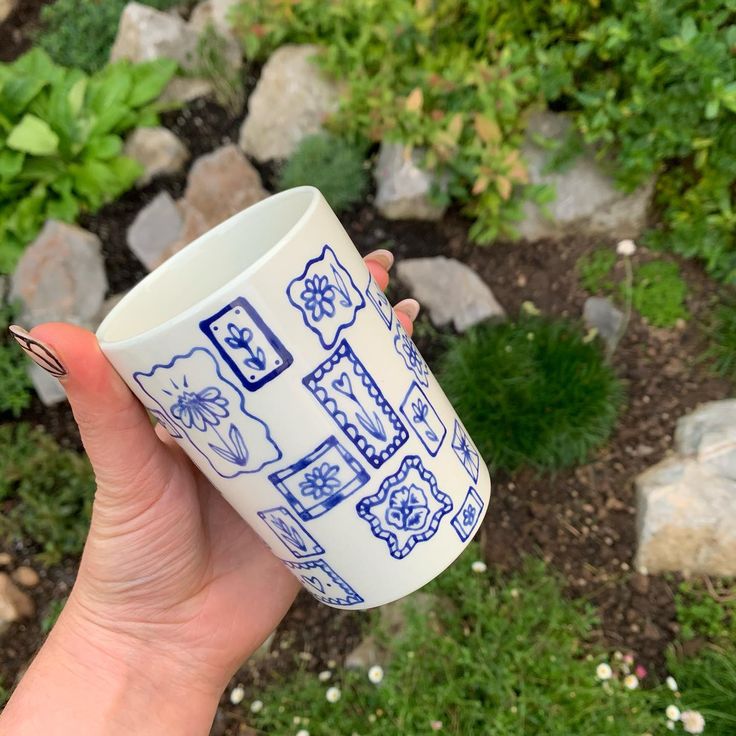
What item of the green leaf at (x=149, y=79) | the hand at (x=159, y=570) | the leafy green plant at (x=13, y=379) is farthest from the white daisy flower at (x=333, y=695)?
the green leaf at (x=149, y=79)

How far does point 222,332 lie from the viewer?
1008 mm

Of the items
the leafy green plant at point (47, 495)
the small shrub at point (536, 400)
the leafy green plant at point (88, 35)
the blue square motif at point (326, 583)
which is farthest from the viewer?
the leafy green plant at point (88, 35)

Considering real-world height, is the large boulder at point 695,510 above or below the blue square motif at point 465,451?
below

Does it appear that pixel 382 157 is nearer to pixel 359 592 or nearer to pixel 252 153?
pixel 252 153

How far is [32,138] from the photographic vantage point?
305 cm

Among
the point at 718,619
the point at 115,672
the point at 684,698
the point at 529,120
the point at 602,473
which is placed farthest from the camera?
the point at 529,120

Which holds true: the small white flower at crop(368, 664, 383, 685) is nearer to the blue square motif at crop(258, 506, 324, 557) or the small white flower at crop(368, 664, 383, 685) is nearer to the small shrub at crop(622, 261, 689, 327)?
the blue square motif at crop(258, 506, 324, 557)

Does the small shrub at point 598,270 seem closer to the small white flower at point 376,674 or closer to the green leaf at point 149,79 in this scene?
the small white flower at point 376,674

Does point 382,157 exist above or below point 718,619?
above

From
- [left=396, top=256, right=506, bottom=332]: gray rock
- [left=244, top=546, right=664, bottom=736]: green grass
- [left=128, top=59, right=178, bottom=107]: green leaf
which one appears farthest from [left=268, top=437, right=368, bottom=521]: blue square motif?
[left=128, top=59, right=178, bottom=107]: green leaf

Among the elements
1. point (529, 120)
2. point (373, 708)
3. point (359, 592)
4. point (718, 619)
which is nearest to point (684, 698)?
point (718, 619)

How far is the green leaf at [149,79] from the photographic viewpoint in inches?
131

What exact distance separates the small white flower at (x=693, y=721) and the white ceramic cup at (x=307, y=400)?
1.10 m

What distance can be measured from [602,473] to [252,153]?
2180 mm
